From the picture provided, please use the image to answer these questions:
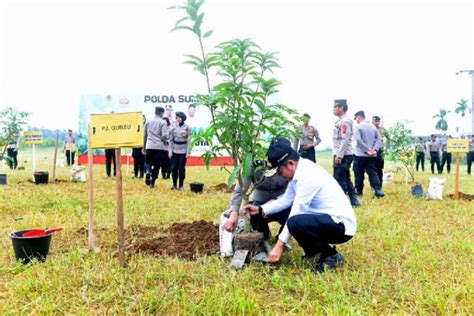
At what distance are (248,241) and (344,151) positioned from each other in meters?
3.68

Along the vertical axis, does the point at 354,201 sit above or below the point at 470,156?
below

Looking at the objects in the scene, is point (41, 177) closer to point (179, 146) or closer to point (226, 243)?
point (179, 146)

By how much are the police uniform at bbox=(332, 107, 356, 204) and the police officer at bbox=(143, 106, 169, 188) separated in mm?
3482

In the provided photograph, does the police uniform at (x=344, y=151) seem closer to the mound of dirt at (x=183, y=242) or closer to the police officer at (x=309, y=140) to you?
the police officer at (x=309, y=140)

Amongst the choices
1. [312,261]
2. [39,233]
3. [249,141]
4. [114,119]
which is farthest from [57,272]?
[312,261]

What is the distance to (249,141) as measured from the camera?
3225 millimetres

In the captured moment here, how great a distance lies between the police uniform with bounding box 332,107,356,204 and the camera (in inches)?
252

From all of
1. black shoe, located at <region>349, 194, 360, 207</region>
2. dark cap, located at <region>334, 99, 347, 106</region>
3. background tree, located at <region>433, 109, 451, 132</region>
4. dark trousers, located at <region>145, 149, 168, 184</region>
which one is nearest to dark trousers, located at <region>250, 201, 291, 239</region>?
black shoe, located at <region>349, 194, 360, 207</region>

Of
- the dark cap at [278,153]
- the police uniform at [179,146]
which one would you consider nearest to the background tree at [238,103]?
the dark cap at [278,153]

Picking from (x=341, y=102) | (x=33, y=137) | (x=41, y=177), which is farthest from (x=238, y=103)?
(x=33, y=137)

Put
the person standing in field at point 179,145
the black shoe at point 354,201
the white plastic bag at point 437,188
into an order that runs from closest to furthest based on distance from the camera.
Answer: the black shoe at point 354,201 < the white plastic bag at point 437,188 < the person standing in field at point 179,145

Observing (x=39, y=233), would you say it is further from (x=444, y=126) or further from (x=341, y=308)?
(x=444, y=126)

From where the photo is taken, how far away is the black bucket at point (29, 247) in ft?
10.7

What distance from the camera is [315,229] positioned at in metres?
3.08
